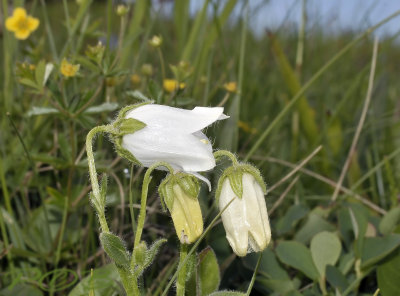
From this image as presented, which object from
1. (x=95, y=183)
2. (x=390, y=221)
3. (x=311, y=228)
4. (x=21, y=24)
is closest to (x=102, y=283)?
(x=95, y=183)

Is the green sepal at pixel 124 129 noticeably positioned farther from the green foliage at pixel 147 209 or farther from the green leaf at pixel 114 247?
the green leaf at pixel 114 247

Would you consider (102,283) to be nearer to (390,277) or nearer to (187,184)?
(187,184)

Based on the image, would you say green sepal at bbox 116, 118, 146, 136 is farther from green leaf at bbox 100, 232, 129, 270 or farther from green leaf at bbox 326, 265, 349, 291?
green leaf at bbox 326, 265, 349, 291

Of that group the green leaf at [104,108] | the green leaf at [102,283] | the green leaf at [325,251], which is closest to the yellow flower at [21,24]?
the green leaf at [104,108]

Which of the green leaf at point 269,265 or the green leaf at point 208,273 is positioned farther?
the green leaf at point 269,265

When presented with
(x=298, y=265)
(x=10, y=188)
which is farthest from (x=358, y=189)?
(x=10, y=188)

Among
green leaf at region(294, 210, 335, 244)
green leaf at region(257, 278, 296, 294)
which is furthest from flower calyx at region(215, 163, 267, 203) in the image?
green leaf at region(294, 210, 335, 244)
